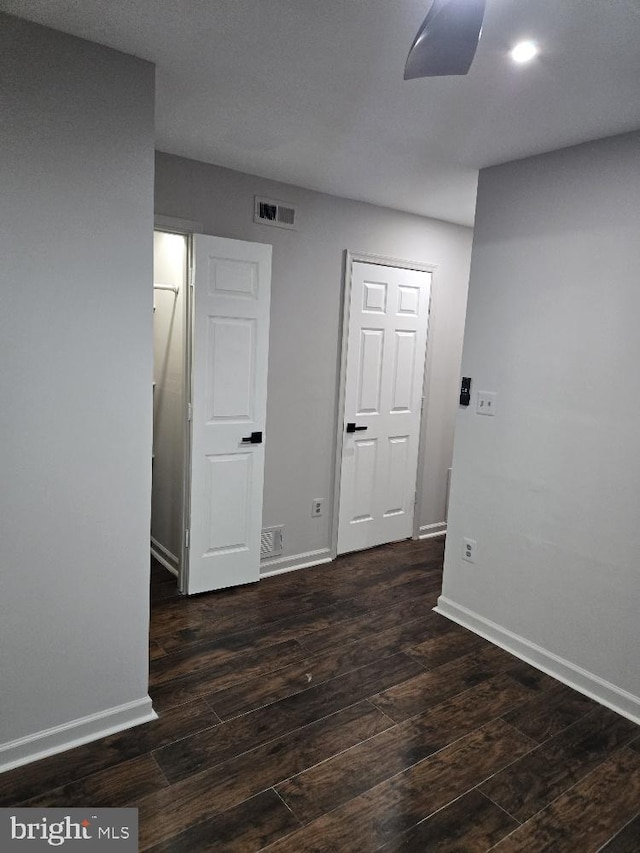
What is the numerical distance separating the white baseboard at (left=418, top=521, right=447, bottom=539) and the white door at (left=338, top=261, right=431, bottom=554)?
0.71 feet

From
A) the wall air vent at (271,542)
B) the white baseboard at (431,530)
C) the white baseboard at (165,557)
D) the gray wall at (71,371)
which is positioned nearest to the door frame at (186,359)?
the white baseboard at (165,557)

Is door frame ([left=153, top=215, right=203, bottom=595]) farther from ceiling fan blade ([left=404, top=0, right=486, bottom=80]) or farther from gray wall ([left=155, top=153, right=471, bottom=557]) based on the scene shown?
ceiling fan blade ([left=404, top=0, right=486, bottom=80])

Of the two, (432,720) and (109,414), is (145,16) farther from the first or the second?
(432,720)

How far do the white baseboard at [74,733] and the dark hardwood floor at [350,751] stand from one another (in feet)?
0.14

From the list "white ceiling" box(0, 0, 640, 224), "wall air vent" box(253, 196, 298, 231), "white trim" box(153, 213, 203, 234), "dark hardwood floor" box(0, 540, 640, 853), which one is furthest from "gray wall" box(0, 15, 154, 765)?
"wall air vent" box(253, 196, 298, 231)

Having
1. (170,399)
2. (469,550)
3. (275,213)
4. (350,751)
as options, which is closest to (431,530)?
(469,550)

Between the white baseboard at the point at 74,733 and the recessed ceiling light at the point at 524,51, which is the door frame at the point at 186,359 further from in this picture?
the recessed ceiling light at the point at 524,51

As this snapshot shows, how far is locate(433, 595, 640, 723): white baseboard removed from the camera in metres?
2.50

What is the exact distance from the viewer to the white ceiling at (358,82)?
1.66 meters

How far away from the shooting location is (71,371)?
1.99m

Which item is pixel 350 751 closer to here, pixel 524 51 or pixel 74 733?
pixel 74 733

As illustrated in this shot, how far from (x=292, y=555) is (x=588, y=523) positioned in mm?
1901

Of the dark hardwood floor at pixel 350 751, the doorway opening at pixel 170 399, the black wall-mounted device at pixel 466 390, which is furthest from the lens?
the doorway opening at pixel 170 399

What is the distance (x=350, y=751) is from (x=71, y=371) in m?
1.74
